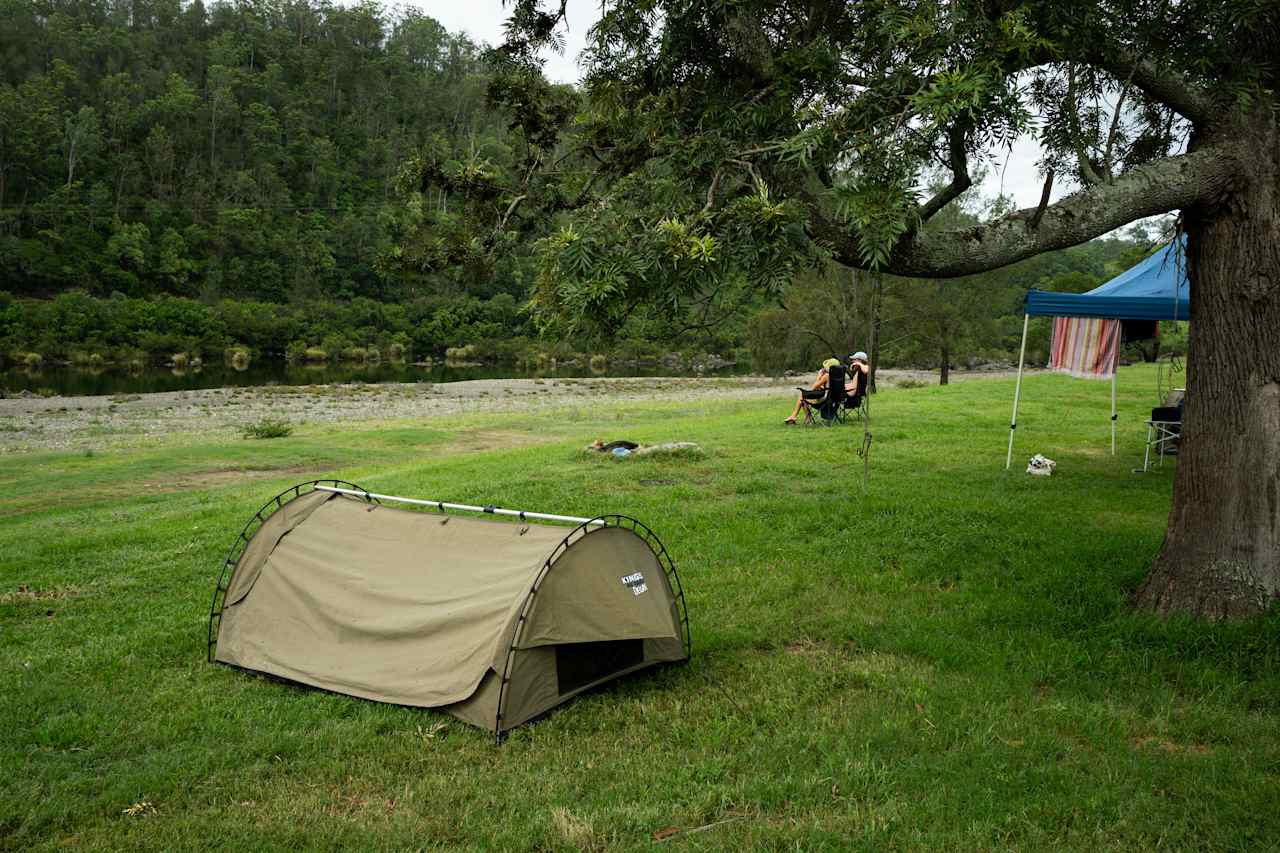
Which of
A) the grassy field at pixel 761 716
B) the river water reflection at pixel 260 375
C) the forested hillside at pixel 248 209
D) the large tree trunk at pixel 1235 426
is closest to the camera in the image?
the grassy field at pixel 761 716

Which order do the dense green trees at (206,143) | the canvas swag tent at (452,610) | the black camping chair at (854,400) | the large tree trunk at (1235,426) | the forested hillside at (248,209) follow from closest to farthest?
the canvas swag tent at (452,610), the large tree trunk at (1235,426), the black camping chair at (854,400), the forested hillside at (248,209), the dense green trees at (206,143)

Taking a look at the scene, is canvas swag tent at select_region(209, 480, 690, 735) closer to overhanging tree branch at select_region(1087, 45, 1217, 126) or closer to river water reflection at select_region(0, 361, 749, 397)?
overhanging tree branch at select_region(1087, 45, 1217, 126)

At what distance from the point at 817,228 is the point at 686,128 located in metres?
1.68

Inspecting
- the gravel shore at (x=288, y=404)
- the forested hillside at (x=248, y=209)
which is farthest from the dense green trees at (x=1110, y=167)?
the forested hillside at (x=248, y=209)

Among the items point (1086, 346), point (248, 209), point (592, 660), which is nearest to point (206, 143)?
point (248, 209)

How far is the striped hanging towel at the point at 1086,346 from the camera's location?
12898 millimetres

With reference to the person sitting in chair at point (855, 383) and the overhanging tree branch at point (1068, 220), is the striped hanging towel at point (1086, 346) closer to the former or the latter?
the person sitting in chair at point (855, 383)

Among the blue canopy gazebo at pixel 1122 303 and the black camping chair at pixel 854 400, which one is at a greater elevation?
the blue canopy gazebo at pixel 1122 303

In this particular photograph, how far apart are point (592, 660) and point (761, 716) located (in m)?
1.14

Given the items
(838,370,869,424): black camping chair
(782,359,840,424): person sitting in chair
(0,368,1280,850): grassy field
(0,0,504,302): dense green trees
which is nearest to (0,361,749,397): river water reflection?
(0,0,504,302): dense green trees

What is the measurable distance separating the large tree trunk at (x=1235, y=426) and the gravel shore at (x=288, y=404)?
888 inches

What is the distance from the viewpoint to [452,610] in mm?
5535

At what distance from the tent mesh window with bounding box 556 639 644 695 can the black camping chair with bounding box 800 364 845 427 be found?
12231 millimetres

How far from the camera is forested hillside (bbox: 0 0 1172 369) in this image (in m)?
57.2
